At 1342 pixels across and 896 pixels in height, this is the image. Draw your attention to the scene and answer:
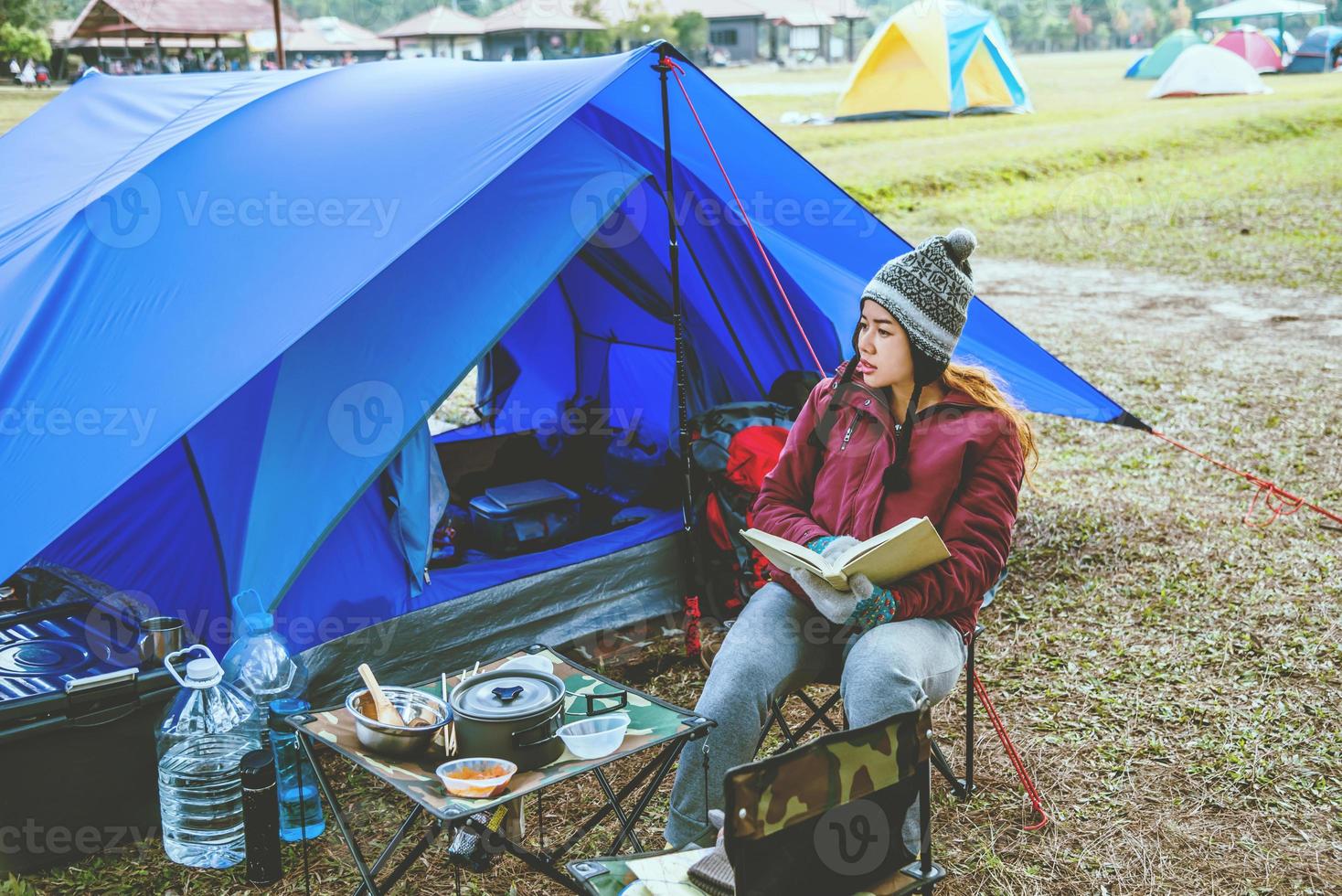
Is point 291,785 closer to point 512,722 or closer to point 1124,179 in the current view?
point 512,722

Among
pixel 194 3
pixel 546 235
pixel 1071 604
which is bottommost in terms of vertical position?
pixel 1071 604

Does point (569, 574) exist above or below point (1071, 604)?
above

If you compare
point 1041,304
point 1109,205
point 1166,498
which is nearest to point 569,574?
point 1166,498

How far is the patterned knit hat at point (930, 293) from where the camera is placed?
2459mm

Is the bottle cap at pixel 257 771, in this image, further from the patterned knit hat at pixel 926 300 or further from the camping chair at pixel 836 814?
the patterned knit hat at pixel 926 300

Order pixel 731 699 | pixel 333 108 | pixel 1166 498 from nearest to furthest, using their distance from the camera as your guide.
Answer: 1. pixel 731 699
2. pixel 333 108
3. pixel 1166 498

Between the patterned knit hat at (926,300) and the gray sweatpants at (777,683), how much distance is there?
35 centimetres

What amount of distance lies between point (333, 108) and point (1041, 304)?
584 cm

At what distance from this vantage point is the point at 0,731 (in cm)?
238

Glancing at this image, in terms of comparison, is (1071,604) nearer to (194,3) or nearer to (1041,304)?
(1041,304)

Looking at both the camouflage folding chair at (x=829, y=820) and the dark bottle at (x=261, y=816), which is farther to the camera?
the dark bottle at (x=261, y=816)

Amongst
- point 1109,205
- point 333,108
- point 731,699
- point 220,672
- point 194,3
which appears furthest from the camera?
point 194,3

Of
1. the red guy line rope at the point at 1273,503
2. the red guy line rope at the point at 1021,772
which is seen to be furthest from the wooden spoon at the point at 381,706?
the red guy line rope at the point at 1273,503

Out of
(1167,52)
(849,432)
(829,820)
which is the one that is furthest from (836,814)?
(1167,52)
